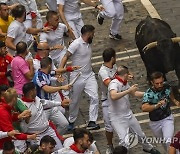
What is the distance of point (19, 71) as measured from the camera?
1485 centimetres

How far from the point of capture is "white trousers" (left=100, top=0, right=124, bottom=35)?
18.7 metres

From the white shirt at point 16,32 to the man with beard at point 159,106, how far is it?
12.4ft

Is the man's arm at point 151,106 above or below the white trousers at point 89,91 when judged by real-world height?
above

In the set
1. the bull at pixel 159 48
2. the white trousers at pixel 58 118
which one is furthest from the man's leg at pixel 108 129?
the bull at pixel 159 48

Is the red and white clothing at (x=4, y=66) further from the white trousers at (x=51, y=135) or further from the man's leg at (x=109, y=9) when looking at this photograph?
the man's leg at (x=109, y=9)

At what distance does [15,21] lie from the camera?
53.1 ft

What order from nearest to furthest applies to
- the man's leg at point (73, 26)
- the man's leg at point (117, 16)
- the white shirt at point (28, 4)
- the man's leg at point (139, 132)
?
Result: the man's leg at point (139, 132) < the man's leg at point (73, 26) < the white shirt at point (28, 4) < the man's leg at point (117, 16)

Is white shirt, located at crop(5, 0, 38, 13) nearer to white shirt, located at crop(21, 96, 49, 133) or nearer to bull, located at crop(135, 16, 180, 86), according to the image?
bull, located at crop(135, 16, 180, 86)

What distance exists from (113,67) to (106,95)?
1.86 ft

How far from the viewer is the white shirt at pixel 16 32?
16078 mm

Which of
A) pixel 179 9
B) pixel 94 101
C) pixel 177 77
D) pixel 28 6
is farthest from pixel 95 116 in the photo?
pixel 179 9

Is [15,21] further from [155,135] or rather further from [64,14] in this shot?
[155,135]

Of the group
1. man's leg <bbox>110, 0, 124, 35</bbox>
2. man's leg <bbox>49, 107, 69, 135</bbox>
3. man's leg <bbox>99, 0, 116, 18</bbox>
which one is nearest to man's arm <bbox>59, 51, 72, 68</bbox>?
man's leg <bbox>49, 107, 69, 135</bbox>

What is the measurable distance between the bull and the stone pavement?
59 cm
